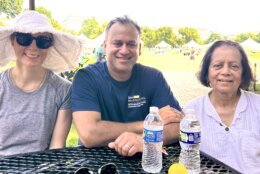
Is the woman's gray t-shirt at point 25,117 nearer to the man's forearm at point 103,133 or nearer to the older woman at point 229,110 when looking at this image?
the man's forearm at point 103,133

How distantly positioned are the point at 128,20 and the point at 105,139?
0.96 meters

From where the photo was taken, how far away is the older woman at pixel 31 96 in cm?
186

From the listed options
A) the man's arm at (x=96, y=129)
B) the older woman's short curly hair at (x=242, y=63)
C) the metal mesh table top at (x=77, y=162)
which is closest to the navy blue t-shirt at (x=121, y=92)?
the man's arm at (x=96, y=129)

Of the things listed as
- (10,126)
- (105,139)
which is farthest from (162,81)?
(10,126)

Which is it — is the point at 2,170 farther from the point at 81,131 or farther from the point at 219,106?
the point at 219,106

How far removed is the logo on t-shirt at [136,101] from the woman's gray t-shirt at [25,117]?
1.50 feet

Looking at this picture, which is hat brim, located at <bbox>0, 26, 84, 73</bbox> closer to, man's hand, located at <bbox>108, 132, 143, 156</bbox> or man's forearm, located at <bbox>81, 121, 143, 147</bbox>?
man's forearm, located at <bbox>81, 121, 143, 147</bbox>

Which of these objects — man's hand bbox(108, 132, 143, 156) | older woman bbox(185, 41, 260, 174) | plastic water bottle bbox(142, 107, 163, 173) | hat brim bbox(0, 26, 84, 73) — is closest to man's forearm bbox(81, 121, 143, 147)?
man's hand bbox(108, 132, 143, 156)

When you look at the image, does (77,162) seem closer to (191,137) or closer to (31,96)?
(191,137)

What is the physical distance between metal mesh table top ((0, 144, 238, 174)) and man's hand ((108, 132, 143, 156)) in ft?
0.10

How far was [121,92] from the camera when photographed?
2.04 meters

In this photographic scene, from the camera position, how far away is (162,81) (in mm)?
2176

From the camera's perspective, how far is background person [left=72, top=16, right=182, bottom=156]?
183 centimetres

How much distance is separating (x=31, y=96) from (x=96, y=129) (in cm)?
55
